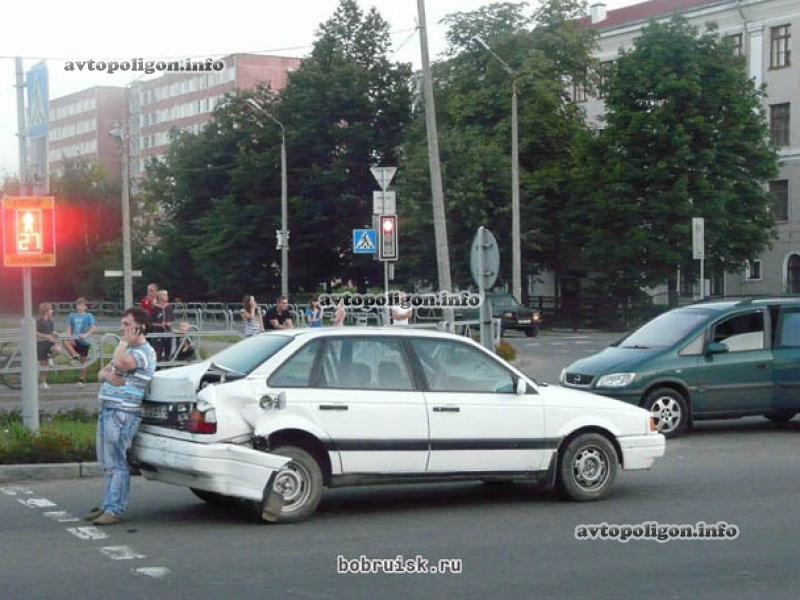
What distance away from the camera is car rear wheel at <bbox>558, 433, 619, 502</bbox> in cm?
1059

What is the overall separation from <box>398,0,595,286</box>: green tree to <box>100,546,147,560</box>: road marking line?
43802 mm

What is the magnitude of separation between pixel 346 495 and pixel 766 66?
5391cm

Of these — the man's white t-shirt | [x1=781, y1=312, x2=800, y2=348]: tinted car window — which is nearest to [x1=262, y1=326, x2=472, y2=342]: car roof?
[x1=781, y1=312, x2=800, y2=348]: tinted car window

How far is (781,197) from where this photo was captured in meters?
59.7

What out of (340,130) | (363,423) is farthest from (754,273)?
(363,423)

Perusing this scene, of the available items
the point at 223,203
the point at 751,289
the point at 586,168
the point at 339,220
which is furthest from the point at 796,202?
the point at 223,203

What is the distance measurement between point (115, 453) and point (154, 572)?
6.32 feet

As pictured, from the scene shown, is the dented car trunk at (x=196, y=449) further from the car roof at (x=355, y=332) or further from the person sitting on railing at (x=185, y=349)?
the person sitting on railing at (x=185, y=349)

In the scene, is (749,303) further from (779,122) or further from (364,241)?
(779,122)

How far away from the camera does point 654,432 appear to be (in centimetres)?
1105

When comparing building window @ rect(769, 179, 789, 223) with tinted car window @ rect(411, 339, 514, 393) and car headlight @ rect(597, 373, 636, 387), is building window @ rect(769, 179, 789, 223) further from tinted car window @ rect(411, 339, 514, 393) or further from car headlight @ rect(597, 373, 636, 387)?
tinted car window @ rect(411, 339, 514, 393)

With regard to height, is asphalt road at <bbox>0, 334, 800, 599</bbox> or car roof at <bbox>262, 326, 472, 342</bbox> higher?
car roof at <bbox>262, 326, 472, 342</bbox>

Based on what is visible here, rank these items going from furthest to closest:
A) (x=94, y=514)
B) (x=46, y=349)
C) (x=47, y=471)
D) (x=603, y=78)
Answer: (x=603, y=78) < (x=46, y=349) < (x=47, y=471) < (x=94, y=514)

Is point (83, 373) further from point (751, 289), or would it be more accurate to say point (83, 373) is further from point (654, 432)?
point (751, 289)
